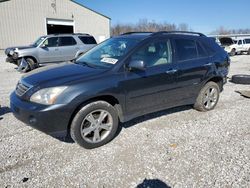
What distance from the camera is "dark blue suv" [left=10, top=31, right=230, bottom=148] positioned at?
336cm

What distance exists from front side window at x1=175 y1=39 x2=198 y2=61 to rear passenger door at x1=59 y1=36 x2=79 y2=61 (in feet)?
29.2

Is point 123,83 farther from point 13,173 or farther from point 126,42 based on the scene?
point 13,173

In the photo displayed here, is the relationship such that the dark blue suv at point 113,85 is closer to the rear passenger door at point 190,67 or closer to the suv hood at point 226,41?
the rear passenger door at point 190,67

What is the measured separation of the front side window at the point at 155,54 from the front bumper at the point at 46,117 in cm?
153

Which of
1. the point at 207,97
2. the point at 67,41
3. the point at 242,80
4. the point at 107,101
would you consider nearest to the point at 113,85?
the point at 107,101

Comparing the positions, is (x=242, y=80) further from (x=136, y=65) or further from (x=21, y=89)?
(x=21, y=89)

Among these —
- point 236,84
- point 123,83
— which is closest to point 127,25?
point 236,84

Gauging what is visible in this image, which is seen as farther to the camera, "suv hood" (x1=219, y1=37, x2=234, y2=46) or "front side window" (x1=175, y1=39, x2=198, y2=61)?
"suv hood" (x1=219, y1=37, x2=234, y2=46)

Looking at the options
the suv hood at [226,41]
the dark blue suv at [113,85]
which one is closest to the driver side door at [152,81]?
the dark blue suv at [113,85]

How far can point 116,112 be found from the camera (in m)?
3.91

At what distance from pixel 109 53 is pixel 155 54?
0.88 meters

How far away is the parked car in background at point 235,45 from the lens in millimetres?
22453

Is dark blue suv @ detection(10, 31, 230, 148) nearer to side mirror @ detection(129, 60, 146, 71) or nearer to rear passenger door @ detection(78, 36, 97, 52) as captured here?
side mirror @ detection(129, 60, 146, 71)

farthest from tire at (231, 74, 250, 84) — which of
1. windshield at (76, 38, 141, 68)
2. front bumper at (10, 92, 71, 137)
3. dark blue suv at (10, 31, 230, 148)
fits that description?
front bumper at (10, 92, 71, 137)
